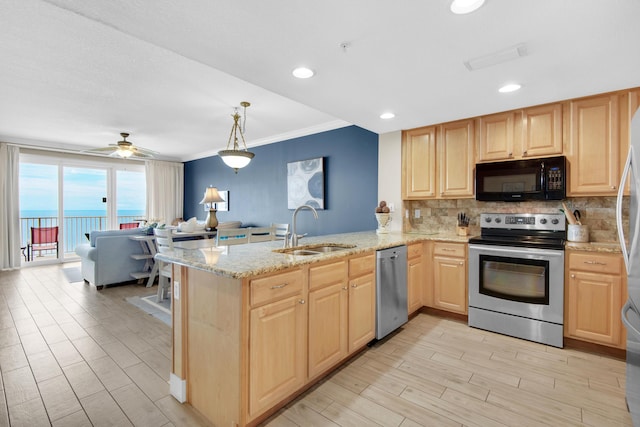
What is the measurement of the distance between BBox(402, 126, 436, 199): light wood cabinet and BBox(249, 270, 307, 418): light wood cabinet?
2409mm

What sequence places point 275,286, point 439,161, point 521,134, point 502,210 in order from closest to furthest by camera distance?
point 275,286 → point 521,134 → point 502,210 → point 439,161

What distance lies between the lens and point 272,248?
2.39 meters

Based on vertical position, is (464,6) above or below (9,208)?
above

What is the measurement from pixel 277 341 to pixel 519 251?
7.73 ft

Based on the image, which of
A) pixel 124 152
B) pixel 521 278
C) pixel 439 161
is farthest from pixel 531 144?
pixel 124 152

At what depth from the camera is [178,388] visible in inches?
74.4

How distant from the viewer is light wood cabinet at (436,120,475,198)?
3.35m

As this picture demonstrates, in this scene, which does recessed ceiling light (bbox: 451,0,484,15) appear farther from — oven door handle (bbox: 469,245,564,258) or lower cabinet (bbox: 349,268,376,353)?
oven door handle (bbox: 469,245,564,258)

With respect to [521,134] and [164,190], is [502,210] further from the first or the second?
[164,190]

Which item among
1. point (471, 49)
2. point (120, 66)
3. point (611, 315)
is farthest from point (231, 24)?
point (611, 315)

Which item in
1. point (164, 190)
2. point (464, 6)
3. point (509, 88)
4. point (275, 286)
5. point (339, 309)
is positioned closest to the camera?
point (464, 6)

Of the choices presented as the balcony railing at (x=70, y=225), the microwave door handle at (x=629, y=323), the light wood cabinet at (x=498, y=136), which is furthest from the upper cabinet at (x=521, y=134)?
the balcony railing at (x=70, y=225)

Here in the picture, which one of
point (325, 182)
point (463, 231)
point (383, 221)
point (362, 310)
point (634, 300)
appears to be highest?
point (325, 182)

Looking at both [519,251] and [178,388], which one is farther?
[519,251]
